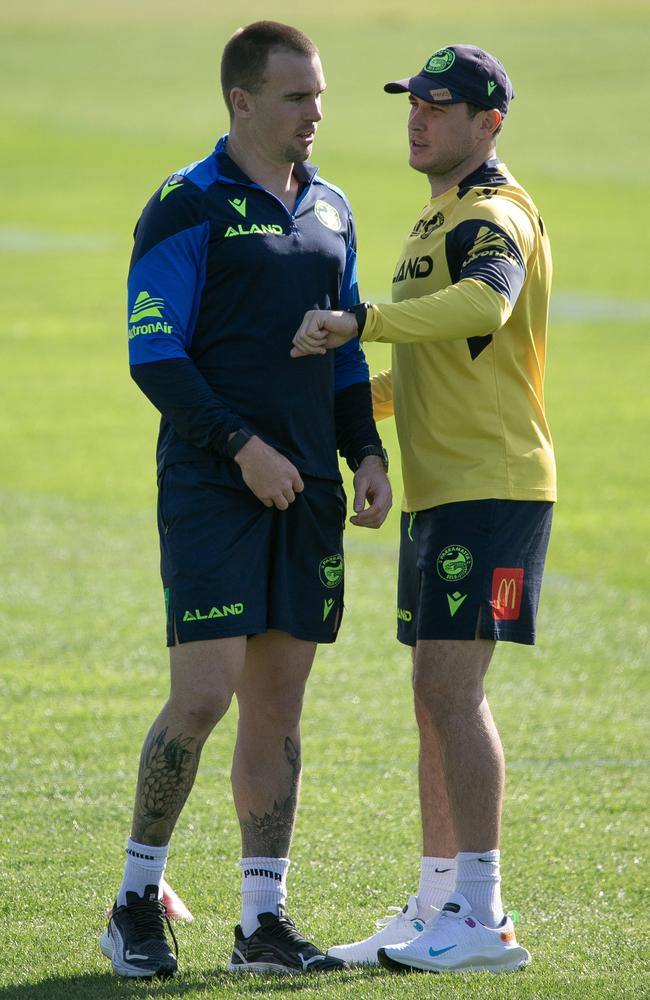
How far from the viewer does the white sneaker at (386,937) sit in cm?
400

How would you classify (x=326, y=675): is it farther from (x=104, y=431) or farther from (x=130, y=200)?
(x=130, y=200)

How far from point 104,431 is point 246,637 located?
10.1m

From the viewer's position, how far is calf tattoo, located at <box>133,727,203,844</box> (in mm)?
3885

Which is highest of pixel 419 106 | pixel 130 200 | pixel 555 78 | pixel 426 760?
pixel 555 78

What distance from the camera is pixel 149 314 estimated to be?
12.8ft

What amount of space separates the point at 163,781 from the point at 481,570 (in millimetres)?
977

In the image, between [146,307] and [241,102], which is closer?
[146,307]

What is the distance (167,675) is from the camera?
6879 millimetres

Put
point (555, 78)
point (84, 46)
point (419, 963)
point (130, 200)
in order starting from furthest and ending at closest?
point (84, 46) → point (555, 78) → point (130, 200) → point (419, 963)

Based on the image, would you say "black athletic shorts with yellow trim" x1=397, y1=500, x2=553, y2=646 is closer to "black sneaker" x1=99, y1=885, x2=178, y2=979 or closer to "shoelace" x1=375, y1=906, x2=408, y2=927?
"shoelace" x1=375, y1=906, x2=408, y2=927

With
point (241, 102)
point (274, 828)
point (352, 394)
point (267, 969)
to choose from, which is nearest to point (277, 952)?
point (267, 969)

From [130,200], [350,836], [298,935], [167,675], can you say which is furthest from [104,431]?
[130,200]

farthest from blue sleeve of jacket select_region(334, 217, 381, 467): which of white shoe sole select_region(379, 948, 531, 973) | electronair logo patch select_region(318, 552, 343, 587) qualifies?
white shoe sole select_region(379, 948, 531, 973)

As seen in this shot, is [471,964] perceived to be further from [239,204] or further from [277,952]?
[239,204]
